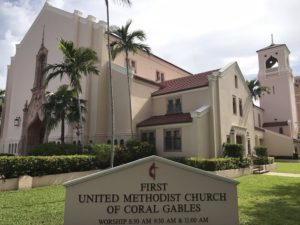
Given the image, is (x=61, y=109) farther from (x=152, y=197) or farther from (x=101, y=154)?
(x=152, y=197)

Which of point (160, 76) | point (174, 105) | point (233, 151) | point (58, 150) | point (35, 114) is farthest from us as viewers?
point (160, 76)

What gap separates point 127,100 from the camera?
965 inches

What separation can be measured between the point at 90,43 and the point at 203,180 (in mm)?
24879

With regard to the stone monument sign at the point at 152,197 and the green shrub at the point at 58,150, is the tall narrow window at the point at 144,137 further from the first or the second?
the stone monument sign at the point at 152,197

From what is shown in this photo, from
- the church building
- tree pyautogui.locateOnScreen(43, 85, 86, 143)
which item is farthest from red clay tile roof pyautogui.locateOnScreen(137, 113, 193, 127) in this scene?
tree pyautogui.locateOnScreen(43, 85, 86, 143)

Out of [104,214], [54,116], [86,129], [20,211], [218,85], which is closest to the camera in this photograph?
[104,214]

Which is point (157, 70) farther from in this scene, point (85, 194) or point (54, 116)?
point (85, 194)

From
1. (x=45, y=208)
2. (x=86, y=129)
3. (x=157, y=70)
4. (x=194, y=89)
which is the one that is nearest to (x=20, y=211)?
(x=45, y=208)

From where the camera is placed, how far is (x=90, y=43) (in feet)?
88.1

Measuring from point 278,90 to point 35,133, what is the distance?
43.5m

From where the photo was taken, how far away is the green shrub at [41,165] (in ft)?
45.7

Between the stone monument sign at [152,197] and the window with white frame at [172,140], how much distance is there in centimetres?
1791

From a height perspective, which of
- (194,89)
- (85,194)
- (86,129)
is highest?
(194,89)

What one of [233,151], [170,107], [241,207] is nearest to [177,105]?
[170,107]
